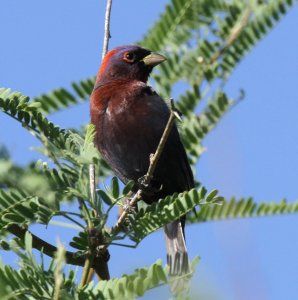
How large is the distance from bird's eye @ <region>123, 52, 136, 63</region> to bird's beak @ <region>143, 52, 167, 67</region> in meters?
0.26

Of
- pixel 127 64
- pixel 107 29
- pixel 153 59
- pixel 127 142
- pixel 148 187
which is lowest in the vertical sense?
pixel 148 187

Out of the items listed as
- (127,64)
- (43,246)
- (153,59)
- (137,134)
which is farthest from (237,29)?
(43,246)

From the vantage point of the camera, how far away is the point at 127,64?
566 cm

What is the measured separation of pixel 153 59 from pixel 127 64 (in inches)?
26.3

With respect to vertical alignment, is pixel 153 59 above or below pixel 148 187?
above

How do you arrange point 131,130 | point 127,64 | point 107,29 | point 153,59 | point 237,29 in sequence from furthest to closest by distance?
1. point 127,64
2. point 153,59
3. point 131,130
4. point 237,29
5. point 107,29

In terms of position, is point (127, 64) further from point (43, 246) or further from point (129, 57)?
point (43, 246)

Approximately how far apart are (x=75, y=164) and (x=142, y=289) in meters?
0.70

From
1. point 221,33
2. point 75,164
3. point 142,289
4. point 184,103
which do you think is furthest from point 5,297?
point 221,33

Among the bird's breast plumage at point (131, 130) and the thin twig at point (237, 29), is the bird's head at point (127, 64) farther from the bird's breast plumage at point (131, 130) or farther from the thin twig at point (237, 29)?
the thin twig at point (237, 29)

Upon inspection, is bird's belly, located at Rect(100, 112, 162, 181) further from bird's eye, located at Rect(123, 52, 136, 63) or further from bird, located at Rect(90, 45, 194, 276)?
bird's eye, located at Rect(123, 52, 136, 63)

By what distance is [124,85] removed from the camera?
5242 millimetres

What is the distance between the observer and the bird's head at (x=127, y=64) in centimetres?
546

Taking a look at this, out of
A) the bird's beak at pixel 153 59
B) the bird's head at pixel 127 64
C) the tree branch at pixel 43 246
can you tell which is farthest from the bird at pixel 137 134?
the tree branch at pixel 43 246
